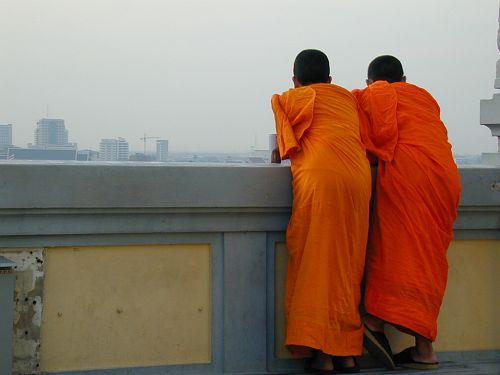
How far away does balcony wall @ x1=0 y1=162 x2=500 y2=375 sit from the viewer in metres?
3.46

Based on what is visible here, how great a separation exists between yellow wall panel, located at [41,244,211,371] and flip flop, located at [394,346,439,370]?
0.92 meters

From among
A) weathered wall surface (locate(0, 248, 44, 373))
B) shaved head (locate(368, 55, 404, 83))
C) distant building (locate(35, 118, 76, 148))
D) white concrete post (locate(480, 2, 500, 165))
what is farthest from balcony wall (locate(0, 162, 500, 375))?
distant building (locate(35, 118, 76, 148))

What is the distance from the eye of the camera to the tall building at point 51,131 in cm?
963

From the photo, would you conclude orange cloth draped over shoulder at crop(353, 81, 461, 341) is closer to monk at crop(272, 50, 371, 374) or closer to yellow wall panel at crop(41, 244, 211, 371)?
monk at crop(272, 50, 371, 374)

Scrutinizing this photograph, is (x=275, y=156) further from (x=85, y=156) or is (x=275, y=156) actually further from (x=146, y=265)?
(x=85, y=156)

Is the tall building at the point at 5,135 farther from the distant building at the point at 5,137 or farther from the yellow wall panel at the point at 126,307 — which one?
Answer: the yellow wall panel at the point at 126,307

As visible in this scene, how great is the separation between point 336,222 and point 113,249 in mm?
977

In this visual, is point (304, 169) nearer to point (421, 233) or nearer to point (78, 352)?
point (421, 233)

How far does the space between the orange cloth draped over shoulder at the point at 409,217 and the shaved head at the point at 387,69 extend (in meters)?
0.28

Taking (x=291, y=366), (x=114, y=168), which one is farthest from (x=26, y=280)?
(x=291, y=366)

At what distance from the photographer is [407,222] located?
145 inches

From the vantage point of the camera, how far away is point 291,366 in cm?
385

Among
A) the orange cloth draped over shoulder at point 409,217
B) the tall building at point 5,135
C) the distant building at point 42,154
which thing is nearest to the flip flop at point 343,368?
the orange cloth draped over shoulder at point 409,217

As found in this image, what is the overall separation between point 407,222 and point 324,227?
0.41m
